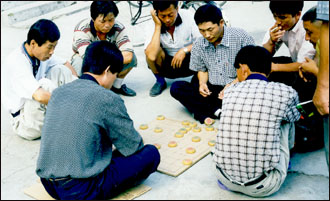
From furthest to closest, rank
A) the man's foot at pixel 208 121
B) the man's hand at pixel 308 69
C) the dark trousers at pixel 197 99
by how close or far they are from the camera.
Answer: the dark trousers at pixel 197 99 < the man's foot at pixel 208 121 < the man's hand at pixel 308 69

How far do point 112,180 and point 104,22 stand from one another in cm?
238

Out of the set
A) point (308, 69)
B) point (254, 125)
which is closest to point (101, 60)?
point (254, 125)

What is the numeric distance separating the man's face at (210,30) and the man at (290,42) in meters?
0.55

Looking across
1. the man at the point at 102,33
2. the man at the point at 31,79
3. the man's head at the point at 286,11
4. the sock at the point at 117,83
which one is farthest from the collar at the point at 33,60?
the man's head at the point at 286,11

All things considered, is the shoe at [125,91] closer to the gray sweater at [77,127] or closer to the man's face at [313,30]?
the gray sweater at [77,127]

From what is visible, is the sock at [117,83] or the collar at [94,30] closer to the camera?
the collar at [94,30]

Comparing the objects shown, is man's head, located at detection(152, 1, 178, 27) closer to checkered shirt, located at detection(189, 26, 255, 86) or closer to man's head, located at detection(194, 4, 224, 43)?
checkered shirt, located at detection(189, 26, 255, 86)

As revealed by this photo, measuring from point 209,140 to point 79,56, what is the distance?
2.13 m

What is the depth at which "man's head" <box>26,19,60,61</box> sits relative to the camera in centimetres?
361

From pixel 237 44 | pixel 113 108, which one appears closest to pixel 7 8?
pixel 237 44

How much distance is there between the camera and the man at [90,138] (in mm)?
2564

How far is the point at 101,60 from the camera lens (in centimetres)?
271

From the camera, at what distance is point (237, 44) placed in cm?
397

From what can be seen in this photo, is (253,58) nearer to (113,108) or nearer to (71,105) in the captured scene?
(113,108)
